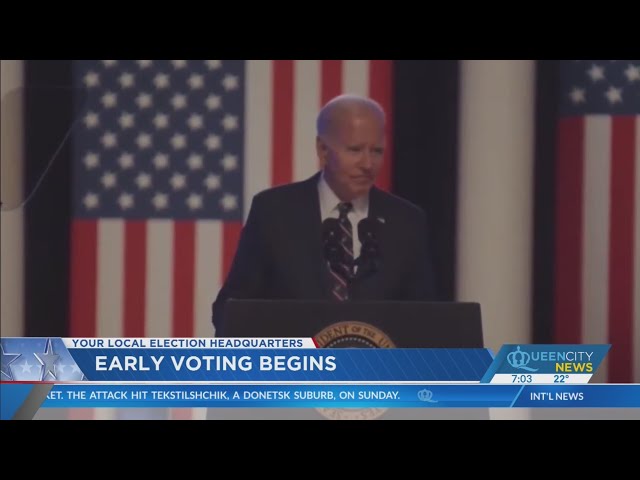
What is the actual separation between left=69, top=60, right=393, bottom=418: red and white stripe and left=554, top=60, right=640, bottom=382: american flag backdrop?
0.56 meters

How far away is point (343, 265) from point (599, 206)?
0.80 m

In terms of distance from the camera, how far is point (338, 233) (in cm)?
295

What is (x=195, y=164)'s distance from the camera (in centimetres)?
294

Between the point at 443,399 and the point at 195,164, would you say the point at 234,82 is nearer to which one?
the point at 195,164

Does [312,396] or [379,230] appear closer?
[312,396]

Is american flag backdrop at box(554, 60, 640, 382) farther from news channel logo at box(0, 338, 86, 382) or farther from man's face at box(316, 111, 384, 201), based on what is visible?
news channel logo at box(0, 338, 86, 382)

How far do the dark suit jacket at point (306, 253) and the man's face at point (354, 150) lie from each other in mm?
51

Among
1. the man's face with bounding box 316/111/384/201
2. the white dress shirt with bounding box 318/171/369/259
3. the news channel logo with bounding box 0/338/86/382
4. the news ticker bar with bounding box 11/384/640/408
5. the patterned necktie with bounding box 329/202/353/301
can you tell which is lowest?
the news ticker bar with bounding box 11/384/640/408

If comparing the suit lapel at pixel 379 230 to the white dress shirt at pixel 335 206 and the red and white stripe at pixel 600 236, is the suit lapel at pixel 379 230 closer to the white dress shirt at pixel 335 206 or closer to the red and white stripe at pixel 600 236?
the white dress shirt at pixel 335 206

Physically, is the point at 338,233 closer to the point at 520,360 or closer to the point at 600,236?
the point at 520,360

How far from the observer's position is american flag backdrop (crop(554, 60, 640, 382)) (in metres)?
2.91

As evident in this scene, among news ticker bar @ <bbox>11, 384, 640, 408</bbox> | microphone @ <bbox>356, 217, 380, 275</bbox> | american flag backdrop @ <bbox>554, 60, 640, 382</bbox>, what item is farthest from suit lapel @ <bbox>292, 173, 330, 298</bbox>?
american flag backdrop @ <bbox>554, 60, 640, 382</bbox>

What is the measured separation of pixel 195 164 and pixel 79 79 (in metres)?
0.44

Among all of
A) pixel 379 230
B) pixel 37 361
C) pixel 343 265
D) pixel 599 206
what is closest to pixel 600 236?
pixel 599 206
